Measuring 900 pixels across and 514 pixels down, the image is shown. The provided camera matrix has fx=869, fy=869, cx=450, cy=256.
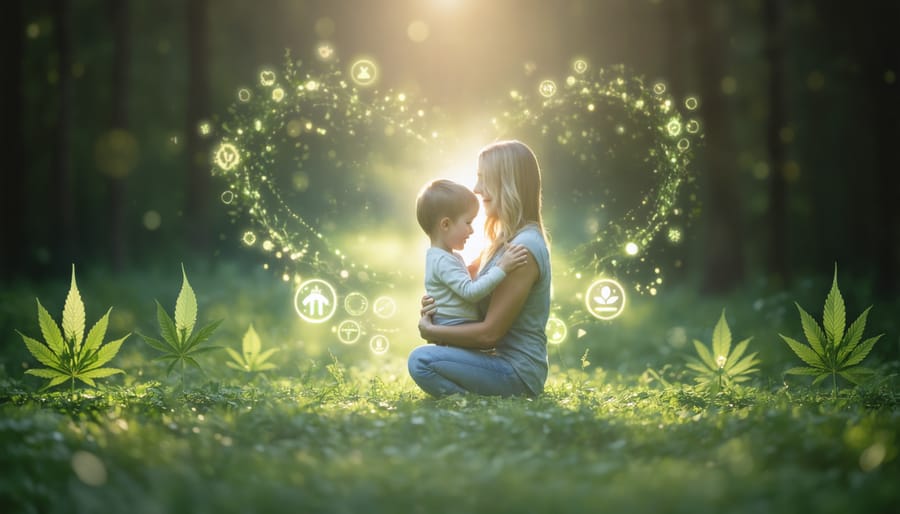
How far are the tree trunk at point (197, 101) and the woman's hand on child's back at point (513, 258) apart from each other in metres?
13.9

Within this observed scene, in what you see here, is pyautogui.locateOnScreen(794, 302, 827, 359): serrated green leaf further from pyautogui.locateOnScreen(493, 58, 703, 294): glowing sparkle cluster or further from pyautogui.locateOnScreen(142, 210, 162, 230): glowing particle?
pyautogui.locateOnScreen(142, 210, 162, 230): glowing particle

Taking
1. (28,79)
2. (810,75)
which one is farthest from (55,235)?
(810,75)

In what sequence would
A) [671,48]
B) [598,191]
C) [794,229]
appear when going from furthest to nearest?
[794,229] < [671,48] < [598,191]

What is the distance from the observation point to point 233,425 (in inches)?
211

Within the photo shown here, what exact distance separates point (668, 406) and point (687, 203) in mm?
2943

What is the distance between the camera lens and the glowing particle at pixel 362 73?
881cm

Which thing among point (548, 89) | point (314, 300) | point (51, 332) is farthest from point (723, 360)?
point (51, 332)

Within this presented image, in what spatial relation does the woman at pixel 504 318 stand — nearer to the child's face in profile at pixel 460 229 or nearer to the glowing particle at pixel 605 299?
the child's face in profile at pixel 460 229

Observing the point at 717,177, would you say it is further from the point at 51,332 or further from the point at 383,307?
the point at 51,332

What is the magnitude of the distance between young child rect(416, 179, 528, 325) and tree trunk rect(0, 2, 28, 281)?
15.7 meters

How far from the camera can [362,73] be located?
8984 mm

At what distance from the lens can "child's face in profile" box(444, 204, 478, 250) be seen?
6645 millimetres

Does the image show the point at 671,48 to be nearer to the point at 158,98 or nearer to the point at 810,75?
the point at 810,75

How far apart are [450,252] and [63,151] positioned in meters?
16.4
